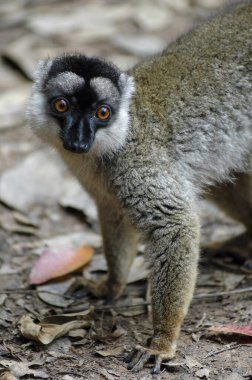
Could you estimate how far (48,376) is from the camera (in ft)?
18.0

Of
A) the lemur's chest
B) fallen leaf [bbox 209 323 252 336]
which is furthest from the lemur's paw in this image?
the lemur's chest

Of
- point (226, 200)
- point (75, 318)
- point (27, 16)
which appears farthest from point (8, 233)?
point (27, 16)

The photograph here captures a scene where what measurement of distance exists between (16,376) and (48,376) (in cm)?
28

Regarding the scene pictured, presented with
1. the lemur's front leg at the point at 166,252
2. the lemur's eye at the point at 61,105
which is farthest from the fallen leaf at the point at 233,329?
the lemur's eye at the point at 61,105

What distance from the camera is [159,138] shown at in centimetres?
647

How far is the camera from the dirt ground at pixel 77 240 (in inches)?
229

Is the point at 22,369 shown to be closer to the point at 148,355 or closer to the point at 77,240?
the point at 148,355

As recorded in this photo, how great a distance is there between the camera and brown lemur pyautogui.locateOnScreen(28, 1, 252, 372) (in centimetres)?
603

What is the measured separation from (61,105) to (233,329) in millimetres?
2644

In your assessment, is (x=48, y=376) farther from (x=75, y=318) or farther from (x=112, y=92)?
(x=112, y=92)

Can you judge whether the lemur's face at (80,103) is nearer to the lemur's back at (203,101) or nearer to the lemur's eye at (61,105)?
the lemur's eye at (61,105)

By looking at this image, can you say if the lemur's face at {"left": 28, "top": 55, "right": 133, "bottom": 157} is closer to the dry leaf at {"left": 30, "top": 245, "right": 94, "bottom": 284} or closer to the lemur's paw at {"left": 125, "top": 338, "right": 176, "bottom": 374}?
the dry leaf at {"left": 30, "top": 245, "right": 94, "bottom": 284}

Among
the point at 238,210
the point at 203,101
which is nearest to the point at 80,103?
the point at 203,101

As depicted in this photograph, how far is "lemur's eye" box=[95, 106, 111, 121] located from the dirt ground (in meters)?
2.06
